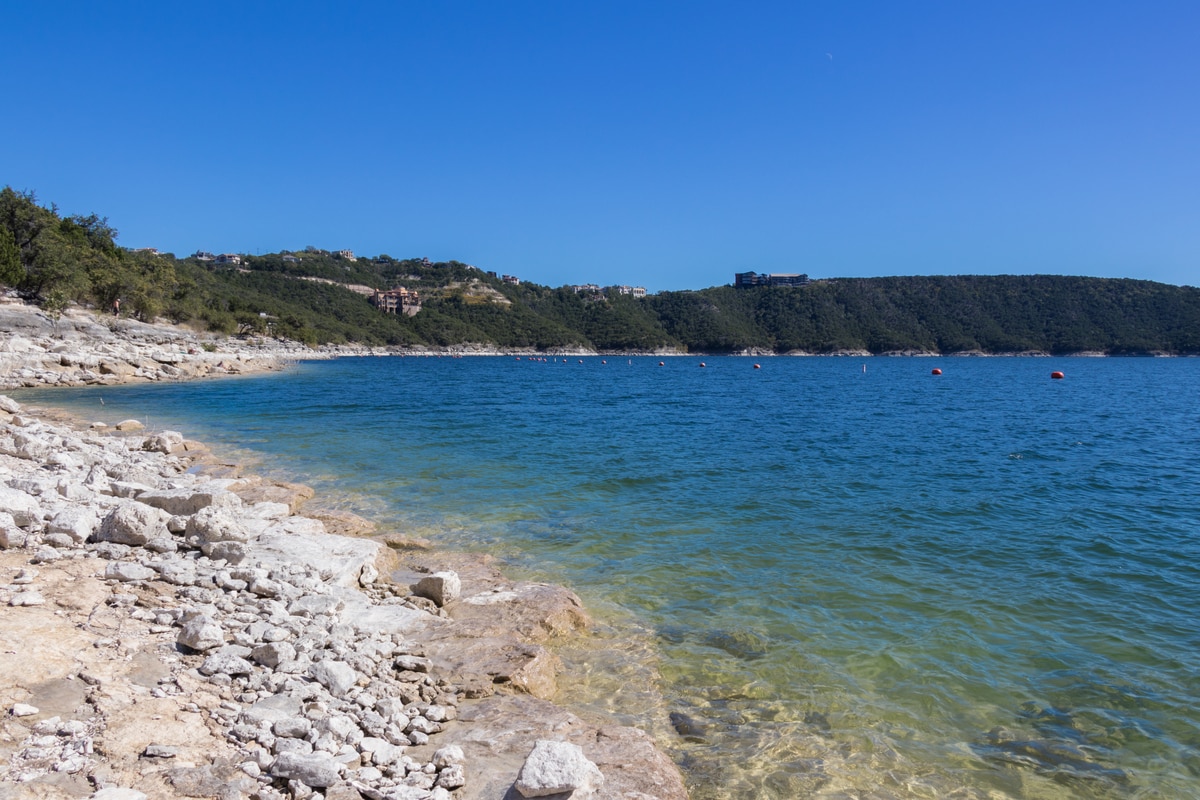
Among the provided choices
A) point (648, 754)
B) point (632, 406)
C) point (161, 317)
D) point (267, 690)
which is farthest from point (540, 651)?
point (161, 317)

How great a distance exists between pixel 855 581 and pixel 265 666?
25.3 ft

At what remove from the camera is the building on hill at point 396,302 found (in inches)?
6531

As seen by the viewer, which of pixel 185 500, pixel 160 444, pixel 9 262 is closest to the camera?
pixel 185 500

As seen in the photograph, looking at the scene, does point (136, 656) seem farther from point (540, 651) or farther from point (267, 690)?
point (540, 651)

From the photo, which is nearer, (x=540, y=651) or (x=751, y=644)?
(x=540, y=651)

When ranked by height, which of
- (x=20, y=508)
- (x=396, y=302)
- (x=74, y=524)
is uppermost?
(x=396, y=302)

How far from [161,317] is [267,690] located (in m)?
85.7

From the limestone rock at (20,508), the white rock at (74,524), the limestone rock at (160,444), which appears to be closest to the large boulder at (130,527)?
the white rock at (74,524)

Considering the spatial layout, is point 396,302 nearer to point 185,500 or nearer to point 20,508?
point 185,500

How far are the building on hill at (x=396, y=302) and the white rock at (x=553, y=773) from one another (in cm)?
16957

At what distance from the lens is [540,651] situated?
21.6ft

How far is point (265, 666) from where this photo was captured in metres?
5.32

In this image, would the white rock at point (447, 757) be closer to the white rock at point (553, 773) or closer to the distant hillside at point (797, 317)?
the white rock at point (553, 773)

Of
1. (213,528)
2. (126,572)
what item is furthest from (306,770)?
(213,528)
